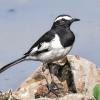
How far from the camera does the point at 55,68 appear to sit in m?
10.2

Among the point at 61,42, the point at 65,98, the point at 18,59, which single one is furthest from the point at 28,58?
the point at 65,98

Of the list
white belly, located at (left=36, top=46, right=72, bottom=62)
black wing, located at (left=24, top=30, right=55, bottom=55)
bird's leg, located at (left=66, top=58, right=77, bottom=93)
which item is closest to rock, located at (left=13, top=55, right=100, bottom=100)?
bird's leg, located at (left=66, top=58, right=77, bottom=93)

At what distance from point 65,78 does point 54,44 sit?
32.2 inches

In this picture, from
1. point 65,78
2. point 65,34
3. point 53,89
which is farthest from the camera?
point 65,34

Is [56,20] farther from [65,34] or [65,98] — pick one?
[65,98]

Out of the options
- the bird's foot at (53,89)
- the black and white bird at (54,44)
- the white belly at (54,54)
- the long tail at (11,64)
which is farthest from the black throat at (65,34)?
the long tail at (11,64)

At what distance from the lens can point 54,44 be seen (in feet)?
32.9

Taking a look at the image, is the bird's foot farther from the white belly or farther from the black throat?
the black throat

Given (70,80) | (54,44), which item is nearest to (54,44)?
(54,44)

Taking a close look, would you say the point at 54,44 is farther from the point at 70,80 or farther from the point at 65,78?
the point at 70,80

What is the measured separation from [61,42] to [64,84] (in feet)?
3.21

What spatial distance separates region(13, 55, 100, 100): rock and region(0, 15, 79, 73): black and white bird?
227 mm

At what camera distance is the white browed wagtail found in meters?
9.98

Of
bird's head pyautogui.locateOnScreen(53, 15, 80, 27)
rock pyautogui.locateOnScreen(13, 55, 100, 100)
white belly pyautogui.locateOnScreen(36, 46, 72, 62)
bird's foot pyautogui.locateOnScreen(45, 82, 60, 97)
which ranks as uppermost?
bird's head pyautogui.locateOnScreen(53, 15, 80, 27)
